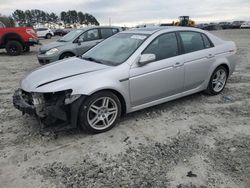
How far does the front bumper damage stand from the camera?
3.63m

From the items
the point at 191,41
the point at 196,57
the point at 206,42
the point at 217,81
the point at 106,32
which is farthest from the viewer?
the point at 106,32

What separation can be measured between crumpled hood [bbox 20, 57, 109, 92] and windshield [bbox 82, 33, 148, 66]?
24cm

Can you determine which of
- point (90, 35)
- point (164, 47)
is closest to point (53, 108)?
point (164, 47)

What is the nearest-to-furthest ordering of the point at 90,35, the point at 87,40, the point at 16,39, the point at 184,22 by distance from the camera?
the point at 87,40 → the point at 90,35 → the point at 16,39 → the point at 184,22

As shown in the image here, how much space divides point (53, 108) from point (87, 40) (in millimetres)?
6059

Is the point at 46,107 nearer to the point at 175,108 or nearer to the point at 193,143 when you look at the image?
the point at 193,143

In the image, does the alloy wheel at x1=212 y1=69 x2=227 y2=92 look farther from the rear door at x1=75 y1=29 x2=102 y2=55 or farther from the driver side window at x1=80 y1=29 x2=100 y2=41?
the driver side window at x1=80 y1=29 x2=100 y2=41

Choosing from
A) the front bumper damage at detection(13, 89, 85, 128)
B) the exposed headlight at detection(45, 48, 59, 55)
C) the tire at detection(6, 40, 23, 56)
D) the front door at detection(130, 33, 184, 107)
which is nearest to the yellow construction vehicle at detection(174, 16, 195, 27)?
the tire at detection(6, 40, 23, 56)

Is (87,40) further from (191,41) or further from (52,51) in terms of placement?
(191,41)

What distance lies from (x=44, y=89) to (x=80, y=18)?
8406 cm

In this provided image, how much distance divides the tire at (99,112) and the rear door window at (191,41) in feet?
6.11

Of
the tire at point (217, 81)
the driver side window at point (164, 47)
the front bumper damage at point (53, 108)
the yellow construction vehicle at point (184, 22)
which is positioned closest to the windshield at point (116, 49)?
the driver side window at point (164, 47)

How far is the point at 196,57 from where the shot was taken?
4992 mm

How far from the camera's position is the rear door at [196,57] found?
4.89 m
